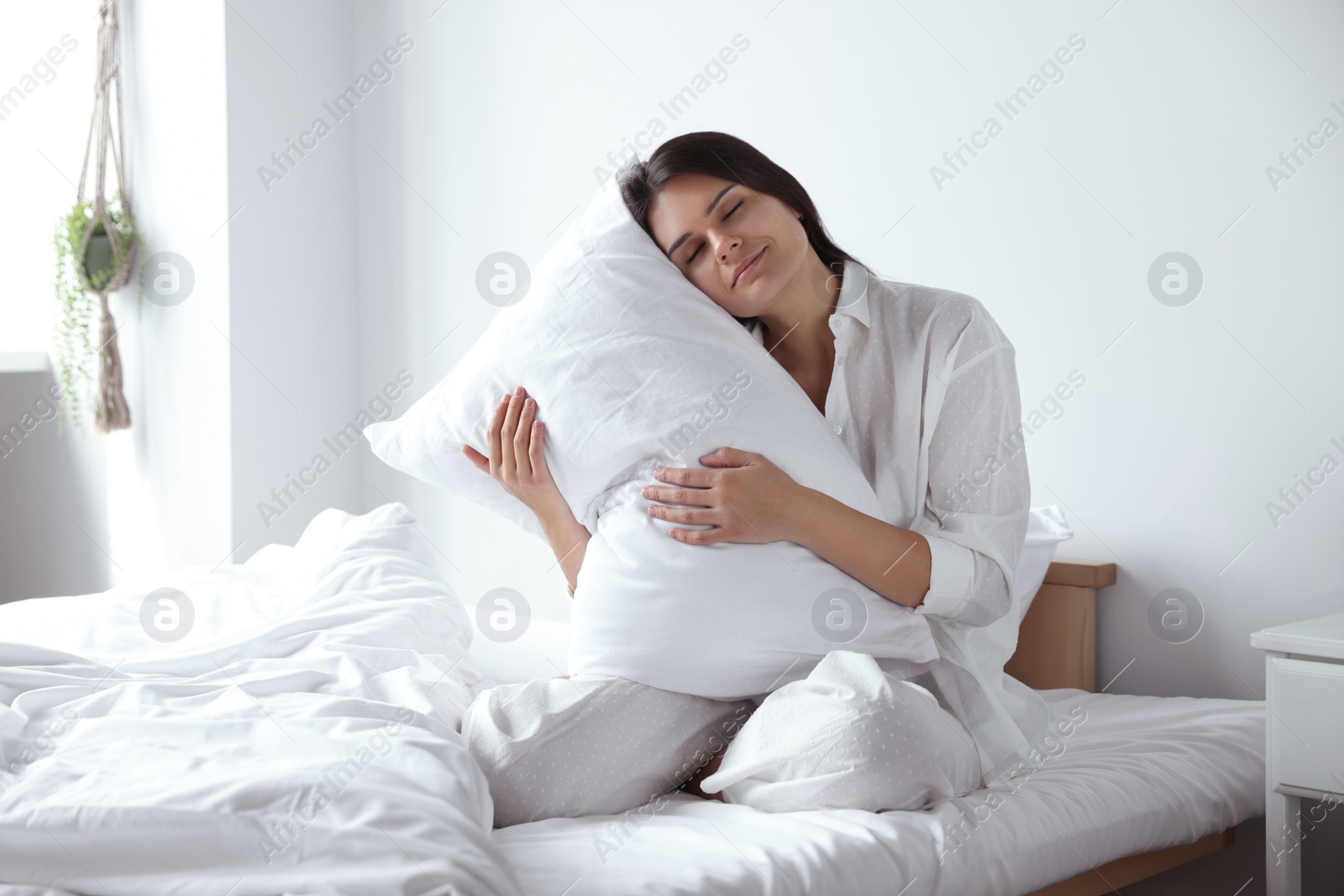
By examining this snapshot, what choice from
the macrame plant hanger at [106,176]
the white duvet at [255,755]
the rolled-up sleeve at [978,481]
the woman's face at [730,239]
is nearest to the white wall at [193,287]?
the macrame plant hanger at [106,176]

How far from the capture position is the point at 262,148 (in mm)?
2906

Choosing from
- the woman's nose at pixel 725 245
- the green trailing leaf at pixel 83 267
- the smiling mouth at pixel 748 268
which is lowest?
the smiling mouth at pixel 748 268

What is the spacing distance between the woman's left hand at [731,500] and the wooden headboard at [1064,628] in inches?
Answer: 27.4

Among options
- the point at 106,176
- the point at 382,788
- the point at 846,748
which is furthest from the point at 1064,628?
the point at 106,176

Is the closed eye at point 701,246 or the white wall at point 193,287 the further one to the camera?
Result: the white wall at point 193,287

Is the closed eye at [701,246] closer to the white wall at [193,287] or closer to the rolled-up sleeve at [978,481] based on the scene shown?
the rolled-up sleeve at [978,481]

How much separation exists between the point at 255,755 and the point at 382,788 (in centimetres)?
18

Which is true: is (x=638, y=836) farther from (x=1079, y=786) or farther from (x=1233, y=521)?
(x=1233, y=521)

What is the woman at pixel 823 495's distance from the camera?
3.69 feet

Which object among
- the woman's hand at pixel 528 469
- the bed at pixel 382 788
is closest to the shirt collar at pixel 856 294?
the woman's hand at pixel 528 469

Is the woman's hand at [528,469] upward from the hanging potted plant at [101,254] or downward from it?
downward

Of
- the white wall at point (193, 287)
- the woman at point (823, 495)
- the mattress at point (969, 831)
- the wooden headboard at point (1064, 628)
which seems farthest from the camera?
the white wall at point (193, 287)

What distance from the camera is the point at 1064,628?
5.71 feet

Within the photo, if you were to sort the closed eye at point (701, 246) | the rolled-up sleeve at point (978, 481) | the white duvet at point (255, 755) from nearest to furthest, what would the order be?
the white duvet at point (255, 755), the rolled-up sleeve at point (978, 481), the closed eye at point (701, 246)
